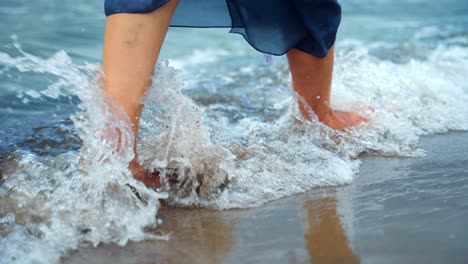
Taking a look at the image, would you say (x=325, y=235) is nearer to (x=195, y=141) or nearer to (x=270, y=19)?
(x=195, y=141)

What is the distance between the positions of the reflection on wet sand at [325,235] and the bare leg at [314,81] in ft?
2.25

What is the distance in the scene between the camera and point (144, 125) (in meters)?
2.62

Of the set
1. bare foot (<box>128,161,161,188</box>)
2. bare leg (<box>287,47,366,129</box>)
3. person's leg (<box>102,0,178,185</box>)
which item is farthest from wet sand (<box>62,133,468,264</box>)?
bare leg (<box>287,47,366,129</box>)

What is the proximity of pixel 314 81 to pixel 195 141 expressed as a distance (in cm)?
68

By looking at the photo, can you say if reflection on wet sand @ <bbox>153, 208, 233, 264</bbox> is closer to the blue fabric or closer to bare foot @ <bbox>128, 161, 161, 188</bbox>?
bare foot @ <bbox>128, 161, 161, 188</bbox>

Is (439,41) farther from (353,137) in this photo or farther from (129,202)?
(129,202)

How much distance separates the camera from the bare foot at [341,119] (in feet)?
8.89

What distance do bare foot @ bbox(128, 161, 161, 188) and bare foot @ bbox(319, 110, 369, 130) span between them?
899 mm

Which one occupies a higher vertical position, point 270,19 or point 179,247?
point 270,19

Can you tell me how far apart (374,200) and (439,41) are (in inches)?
176

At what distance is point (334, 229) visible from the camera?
5.79 feet

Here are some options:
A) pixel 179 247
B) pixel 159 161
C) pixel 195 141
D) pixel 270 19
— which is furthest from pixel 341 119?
pixel 179 247

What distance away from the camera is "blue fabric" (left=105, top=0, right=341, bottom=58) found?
92.3 inches

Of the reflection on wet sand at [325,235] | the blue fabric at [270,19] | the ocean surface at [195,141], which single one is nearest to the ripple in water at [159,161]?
the ocean surface at [195,141]
